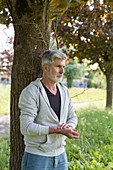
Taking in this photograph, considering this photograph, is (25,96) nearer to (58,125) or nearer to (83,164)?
(58,125)

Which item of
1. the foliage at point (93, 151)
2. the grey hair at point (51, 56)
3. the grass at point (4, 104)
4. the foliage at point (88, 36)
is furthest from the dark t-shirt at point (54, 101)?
the grass at point (4, 104)

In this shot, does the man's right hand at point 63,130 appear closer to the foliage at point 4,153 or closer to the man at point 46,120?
the man at point 46,120

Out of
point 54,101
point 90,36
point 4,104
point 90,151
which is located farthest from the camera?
point 4,104

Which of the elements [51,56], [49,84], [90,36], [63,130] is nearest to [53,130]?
[63,130]

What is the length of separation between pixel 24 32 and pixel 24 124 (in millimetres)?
1076

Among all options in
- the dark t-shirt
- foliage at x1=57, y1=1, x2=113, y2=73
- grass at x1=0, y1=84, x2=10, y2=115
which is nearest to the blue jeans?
the dark t-shirt

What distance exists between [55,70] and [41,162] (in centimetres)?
84

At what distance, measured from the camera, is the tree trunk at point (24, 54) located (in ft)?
7.50

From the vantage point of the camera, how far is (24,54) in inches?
90.2

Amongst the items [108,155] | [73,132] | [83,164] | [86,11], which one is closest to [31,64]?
[73,132]

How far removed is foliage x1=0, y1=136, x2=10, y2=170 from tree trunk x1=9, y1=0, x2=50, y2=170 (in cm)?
130

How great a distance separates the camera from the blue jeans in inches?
70.5

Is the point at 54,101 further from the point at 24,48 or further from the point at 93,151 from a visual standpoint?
the point at 93,151

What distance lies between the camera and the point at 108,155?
363 centimetres
